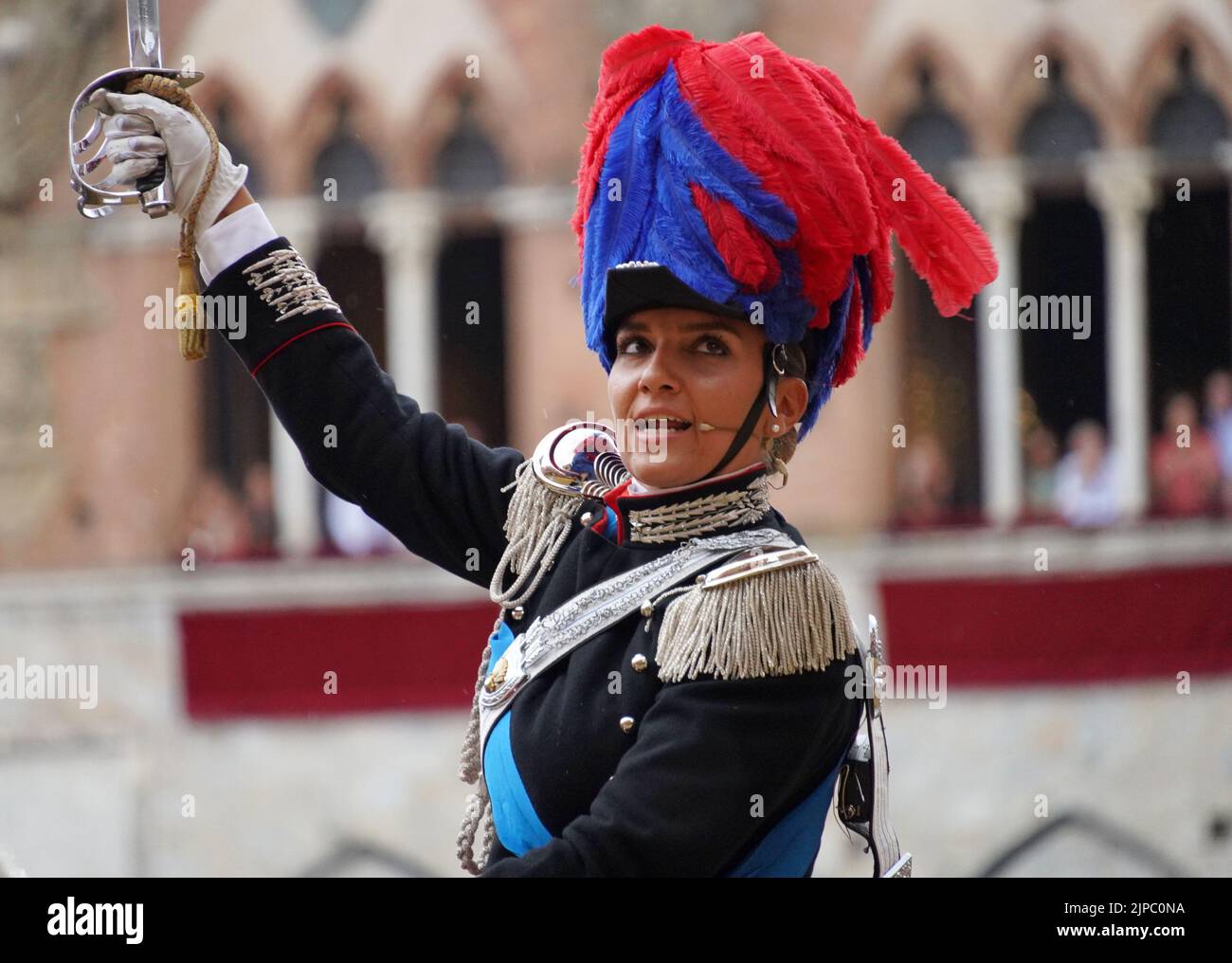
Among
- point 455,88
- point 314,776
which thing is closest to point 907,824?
point 314,776

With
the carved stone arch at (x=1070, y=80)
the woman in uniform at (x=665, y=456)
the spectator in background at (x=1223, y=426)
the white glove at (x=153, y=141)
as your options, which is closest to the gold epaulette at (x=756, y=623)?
the woman in uniform at (x=665, y=456)

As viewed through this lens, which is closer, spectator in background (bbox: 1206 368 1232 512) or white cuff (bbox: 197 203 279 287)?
white cuff (bbox: 197 203 279 287)

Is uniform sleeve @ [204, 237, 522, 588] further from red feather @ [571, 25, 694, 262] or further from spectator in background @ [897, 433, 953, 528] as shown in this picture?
spectator in background @ [897, 433, 953, 528]

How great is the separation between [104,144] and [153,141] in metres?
0.06

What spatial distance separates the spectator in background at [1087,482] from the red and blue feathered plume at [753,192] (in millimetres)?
7203

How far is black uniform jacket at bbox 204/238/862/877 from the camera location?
222 centimetres

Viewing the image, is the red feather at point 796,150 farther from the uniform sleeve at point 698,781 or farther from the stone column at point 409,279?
the stone column at point 409,279

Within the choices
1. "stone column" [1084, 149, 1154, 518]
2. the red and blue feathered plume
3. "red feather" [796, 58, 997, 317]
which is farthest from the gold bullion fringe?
"stone column" [1084, 149, 1154, 518]

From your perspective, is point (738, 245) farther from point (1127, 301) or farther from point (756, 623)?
point (1127, 301)

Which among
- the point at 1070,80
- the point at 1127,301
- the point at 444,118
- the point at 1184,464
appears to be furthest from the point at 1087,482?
the point at 444,118

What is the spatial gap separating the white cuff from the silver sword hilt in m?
0.07

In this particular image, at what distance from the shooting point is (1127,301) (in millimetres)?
9742
